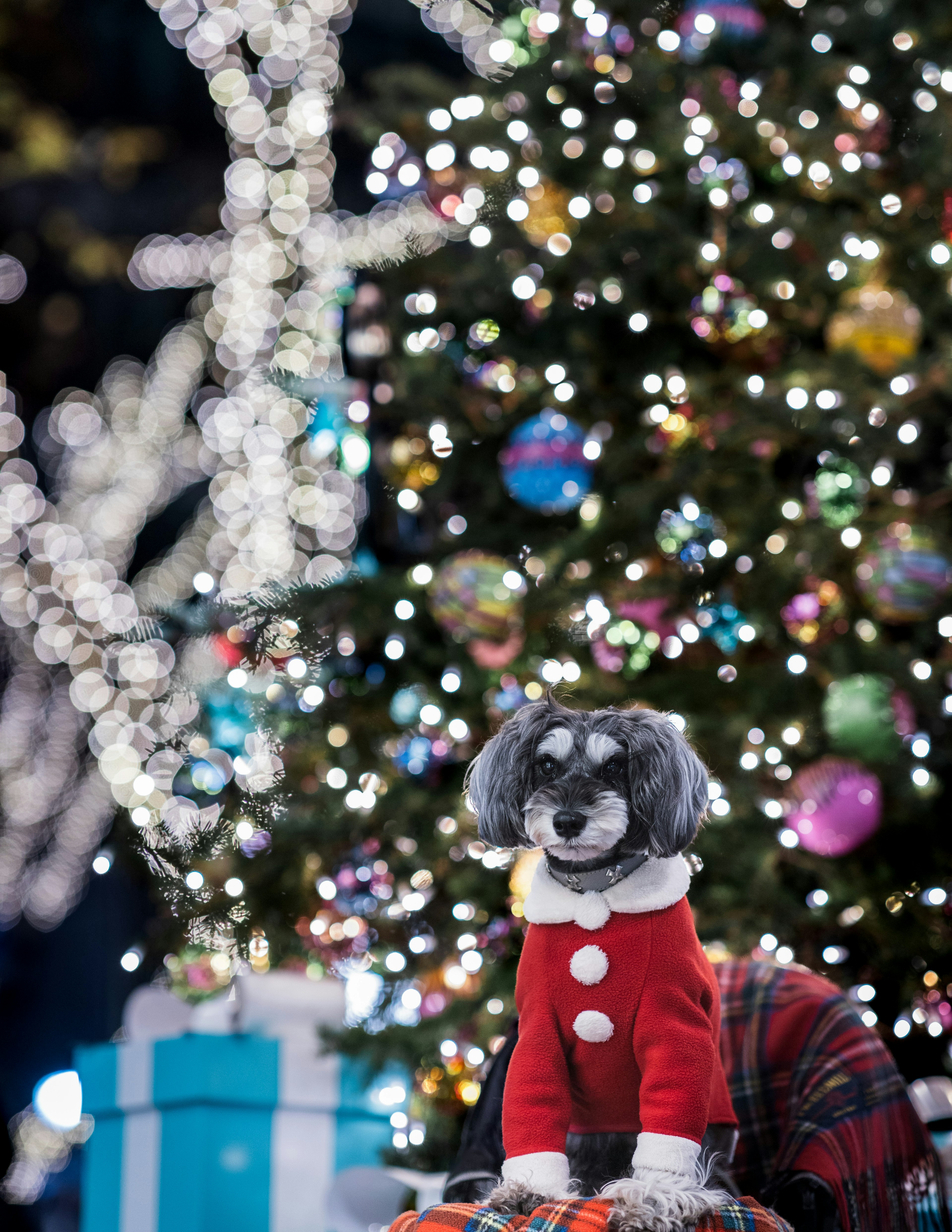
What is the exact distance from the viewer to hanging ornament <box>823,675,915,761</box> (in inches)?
88.6

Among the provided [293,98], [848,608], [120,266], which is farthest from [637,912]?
[120,266]

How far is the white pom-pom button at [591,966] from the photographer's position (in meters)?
1.16

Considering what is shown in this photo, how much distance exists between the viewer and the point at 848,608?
267 cm

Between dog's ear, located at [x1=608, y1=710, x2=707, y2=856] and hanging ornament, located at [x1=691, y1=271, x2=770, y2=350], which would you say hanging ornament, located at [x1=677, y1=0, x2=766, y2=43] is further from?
dog's ear, located at [x1=608, y1=710, x2=707, y2=856]

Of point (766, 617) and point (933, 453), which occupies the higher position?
point (933, 453)

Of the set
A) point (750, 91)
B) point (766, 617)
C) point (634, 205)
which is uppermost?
point (750, 91)

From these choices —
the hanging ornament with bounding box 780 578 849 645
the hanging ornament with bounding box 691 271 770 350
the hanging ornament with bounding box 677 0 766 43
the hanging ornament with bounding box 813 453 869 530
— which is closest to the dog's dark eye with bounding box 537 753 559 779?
the hanging ornament with bounding box 780 578 849 645

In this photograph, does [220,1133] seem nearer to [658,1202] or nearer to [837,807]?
[837,807]

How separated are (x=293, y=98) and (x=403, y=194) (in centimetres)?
173

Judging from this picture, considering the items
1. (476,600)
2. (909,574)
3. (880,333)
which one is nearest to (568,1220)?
(476,600)

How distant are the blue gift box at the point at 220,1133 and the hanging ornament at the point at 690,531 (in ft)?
4.11

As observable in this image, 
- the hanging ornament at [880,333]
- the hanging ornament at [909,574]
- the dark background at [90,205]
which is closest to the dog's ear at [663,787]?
the hanging ornament at [909,574]

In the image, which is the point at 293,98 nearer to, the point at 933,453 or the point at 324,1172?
the point at 933,453

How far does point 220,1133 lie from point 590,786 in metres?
1.48
